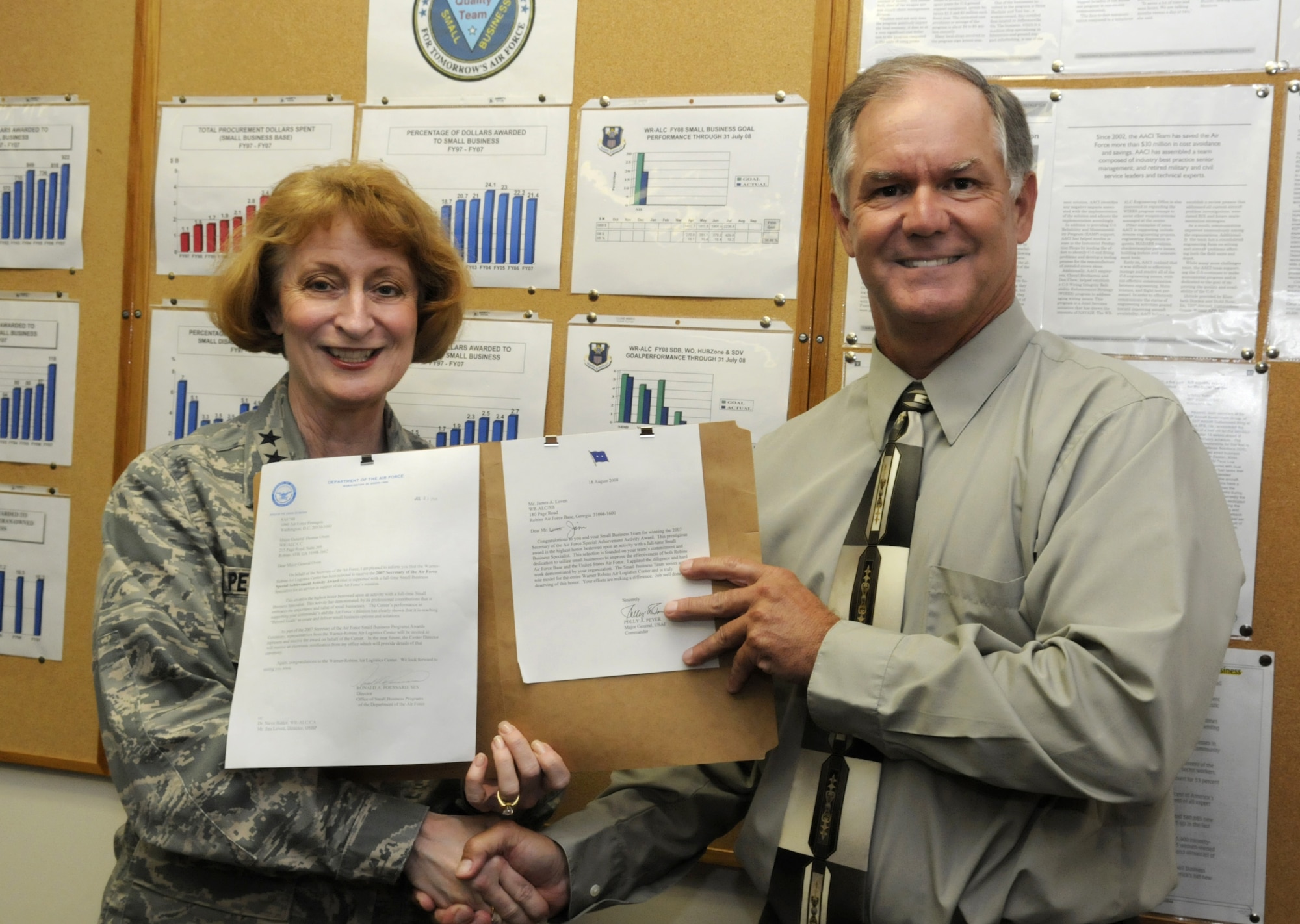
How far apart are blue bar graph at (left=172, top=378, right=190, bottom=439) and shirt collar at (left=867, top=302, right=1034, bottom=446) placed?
1.69 meters

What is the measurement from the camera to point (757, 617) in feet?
4.53

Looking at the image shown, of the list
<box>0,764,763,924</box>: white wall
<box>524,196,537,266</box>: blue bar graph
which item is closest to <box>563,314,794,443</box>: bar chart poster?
<box>524,196,537,266</box>: blue bar graph

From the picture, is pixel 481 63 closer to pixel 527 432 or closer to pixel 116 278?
pixel 527 432

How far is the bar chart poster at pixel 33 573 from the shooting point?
2.42 m

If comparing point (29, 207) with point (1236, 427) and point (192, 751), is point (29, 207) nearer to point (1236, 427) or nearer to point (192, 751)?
point (192, 751)

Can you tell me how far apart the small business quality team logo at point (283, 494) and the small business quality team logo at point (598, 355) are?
0.84 m

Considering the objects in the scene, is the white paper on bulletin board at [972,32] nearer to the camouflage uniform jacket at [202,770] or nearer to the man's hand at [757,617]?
the man's hand at [757,617]

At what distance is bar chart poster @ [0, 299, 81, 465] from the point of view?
8.00 ft

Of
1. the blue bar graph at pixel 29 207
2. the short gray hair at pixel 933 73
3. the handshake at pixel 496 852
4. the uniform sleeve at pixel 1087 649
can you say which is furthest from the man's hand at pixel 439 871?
the blue bar graph at pixel 29 207

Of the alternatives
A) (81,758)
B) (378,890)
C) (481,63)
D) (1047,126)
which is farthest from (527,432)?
(81,758)

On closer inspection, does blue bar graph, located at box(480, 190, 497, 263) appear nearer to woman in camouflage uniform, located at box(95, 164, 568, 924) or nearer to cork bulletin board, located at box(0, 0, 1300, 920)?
cork bulletin board, located at box(0, 0, 1300, 920)

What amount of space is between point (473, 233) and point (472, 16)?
470mm

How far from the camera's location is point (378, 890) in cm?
154

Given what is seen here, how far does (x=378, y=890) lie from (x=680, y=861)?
0.48 m
